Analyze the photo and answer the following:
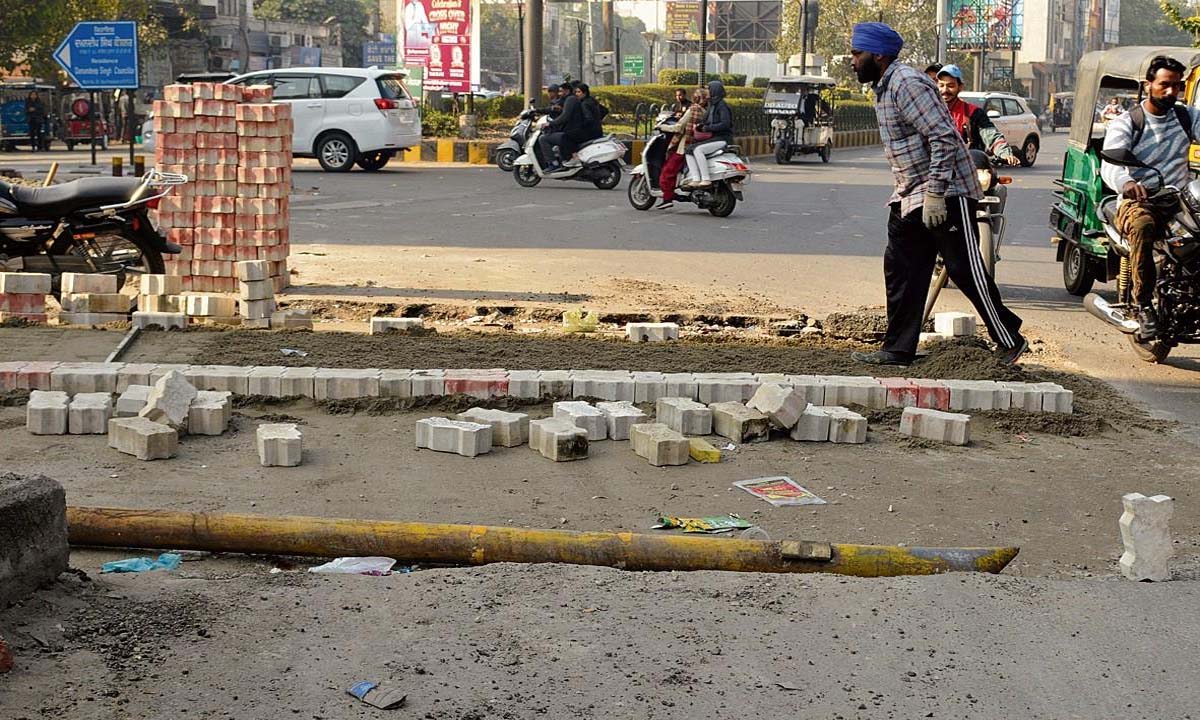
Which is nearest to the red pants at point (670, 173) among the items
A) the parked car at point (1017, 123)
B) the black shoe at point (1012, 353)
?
the black shoe at point (1012, 353)

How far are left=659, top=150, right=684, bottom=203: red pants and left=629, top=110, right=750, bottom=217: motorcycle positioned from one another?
0.25 ft

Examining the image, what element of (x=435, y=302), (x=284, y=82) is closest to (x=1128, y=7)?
(x=284, y=82)

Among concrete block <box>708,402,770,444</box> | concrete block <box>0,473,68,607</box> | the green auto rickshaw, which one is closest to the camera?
concrete block <box>0,473,68,607</box>

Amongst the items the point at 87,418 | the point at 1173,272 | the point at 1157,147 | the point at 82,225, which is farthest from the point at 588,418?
the point at 82,225

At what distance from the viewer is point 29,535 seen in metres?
3.98

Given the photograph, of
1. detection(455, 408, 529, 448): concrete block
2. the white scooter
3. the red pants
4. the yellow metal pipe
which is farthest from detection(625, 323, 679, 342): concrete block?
the white scooter

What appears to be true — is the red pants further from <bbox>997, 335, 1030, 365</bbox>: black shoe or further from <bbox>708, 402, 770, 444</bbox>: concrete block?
<bbox>708, 402, 770, 444</bbox>: concrete block

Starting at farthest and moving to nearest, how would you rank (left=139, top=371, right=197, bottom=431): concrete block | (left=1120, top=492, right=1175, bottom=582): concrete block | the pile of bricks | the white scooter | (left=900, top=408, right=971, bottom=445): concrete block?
the white scooter, the pile of bricks, (left=900, top=408, right=971, bottom=445): concrete block, (left=139, top=371, right=197, bottom=431): concrete block, (left=1120, top=492, right=1175, bottom=582): concrete block

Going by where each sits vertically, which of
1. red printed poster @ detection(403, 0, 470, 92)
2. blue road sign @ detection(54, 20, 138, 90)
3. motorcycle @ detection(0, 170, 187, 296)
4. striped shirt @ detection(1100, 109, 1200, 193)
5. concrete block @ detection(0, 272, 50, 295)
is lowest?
concrete block @ detection(0, 272, 50, 295)

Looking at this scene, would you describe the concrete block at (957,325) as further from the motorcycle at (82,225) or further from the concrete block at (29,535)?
the concrete block at (29,535)

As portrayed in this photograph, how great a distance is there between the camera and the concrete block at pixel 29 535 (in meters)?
3.89

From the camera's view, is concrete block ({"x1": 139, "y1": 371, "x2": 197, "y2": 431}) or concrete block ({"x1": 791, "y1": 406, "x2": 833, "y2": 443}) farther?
concrete block ({"x1": 791, "y1": 406, "x2": 833, "y2": 443})

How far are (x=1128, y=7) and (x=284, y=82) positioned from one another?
144 metres

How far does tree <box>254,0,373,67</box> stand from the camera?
8269 centimetres
